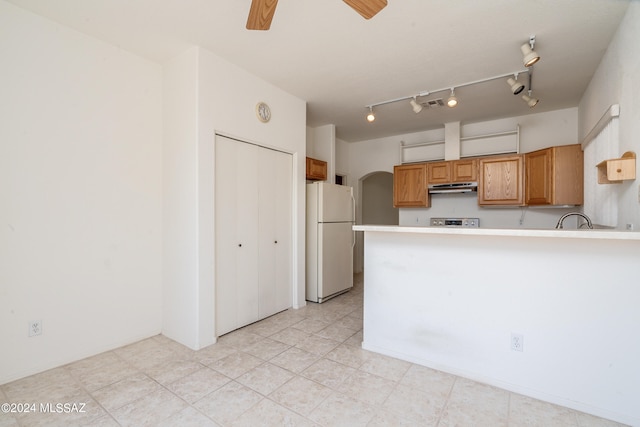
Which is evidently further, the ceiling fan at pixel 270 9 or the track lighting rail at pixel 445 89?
the track lighting rail at pixel 445 89

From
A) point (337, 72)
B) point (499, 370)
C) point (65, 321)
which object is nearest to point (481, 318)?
point (499, 370)

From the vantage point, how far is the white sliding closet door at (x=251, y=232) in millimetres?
2949

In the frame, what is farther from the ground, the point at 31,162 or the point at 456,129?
the point at 456,129

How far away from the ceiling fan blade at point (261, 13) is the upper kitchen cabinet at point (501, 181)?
381 centimetres

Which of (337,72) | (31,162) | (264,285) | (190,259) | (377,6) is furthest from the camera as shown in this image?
(264,285)

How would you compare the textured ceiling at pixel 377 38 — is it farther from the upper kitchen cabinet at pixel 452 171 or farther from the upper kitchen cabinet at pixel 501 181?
the upper kitchen cabinet at pixel 452 171

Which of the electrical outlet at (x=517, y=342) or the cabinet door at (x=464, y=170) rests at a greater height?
the cabinet door at (x=464, y=170)

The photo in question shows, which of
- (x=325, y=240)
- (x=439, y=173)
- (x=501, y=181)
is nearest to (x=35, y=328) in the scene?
(x=325, y=240)

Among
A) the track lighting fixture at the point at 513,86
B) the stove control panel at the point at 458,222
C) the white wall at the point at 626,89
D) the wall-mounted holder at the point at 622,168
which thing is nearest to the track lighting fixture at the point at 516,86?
the track lighting fixture at the point at 513,86

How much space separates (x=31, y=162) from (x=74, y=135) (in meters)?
0.38

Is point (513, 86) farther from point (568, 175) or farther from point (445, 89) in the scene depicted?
point (568, 175)

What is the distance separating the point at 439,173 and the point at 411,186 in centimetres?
50

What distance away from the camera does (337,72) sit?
122 inches

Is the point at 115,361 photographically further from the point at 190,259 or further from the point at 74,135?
the point at 74,135
